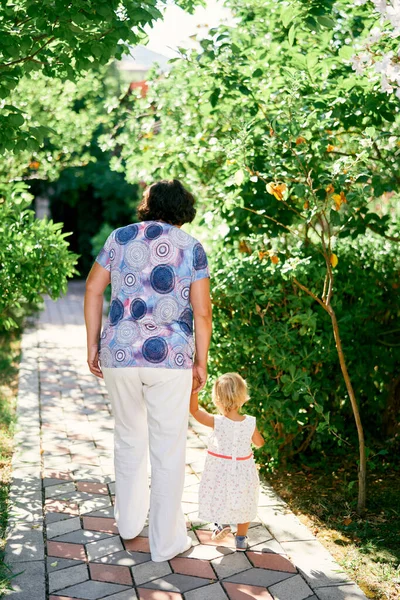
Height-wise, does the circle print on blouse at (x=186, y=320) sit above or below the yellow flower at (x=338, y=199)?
below

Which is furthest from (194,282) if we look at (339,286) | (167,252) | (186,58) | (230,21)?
(230,21)

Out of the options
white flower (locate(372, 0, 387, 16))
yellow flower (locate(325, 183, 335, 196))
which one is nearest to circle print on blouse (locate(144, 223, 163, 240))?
yellow flower (locate(325, 183, 335, 196))

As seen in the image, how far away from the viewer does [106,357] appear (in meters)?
3.31

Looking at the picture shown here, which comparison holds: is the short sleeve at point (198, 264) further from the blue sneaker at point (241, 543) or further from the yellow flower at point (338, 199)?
the blue sneaker at point (241, 543)

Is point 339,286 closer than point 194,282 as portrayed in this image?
No

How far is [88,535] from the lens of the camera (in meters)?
3.65

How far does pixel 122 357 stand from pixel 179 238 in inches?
23.6

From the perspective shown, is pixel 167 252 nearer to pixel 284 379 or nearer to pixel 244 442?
pixel 244 442

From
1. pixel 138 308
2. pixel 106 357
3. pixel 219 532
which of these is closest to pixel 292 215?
pixel 138 308

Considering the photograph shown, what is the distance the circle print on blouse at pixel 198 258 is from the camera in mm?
3322

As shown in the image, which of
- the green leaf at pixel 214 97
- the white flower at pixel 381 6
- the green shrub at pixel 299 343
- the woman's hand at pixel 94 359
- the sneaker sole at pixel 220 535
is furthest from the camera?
the green leaf at pixel 214 97

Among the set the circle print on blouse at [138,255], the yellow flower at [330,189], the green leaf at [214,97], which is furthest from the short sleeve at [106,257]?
the green leaf at [214,97]

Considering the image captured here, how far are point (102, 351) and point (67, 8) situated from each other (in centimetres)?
157

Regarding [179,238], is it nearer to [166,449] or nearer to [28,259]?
[166,449]
